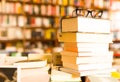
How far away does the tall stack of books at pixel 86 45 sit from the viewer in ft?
3.45

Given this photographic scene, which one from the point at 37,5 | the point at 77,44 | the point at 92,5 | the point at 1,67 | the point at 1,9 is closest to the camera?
the point at 1,67

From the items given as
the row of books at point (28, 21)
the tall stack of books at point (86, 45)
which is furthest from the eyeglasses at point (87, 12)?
the row of books at point (28, 21)

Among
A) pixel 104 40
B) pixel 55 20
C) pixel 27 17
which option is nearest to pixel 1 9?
pixel 27 17

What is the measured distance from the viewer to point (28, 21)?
14.5ft

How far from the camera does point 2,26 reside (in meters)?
4.23

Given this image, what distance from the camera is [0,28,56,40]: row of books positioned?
14.1 feet

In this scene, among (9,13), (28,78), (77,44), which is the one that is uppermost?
(9,13)

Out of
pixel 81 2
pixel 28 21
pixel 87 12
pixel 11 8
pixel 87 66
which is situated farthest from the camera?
pixel 81 2

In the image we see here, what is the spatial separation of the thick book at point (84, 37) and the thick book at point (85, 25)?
0.07 feet

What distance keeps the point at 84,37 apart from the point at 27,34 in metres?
3.51

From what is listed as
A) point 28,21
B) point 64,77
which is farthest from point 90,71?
point 28,21

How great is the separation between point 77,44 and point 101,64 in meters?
0.17

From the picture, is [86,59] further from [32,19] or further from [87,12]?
[32,19]

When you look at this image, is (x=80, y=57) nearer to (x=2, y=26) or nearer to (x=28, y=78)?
(x=28, y=78)
